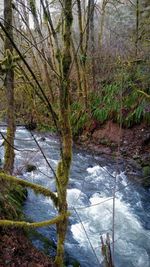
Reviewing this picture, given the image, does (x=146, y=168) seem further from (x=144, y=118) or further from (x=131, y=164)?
(x=144, y=118)

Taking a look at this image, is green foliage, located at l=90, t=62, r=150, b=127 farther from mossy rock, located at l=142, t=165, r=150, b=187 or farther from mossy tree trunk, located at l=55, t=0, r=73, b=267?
mossy tree trunk, located at l=55, t=0, r=73, b=267

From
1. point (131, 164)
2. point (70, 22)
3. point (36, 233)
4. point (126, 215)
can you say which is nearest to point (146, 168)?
point (131, 164)

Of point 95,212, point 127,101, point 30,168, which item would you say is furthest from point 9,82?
point 127,101

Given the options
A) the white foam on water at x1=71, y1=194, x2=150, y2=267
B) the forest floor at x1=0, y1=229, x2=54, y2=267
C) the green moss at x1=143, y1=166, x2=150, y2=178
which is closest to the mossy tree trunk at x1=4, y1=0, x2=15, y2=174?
the forest floor at x1=0, y1=229, x2=54, y2=267

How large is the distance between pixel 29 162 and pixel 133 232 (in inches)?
158

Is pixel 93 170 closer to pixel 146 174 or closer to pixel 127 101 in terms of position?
pixel 146 174

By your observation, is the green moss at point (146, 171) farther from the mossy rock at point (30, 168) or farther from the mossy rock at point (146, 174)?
the mossy rock at point (30, 168)

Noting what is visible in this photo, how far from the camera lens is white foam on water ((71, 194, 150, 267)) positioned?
5809 millimetres

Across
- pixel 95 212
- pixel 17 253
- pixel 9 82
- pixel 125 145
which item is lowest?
pixel 125 145

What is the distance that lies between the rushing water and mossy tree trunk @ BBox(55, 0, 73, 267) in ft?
2.63

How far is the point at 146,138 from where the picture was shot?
10648 mm

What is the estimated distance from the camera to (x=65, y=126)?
10.7 feet

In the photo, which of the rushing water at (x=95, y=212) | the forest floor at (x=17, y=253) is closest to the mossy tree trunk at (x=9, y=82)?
the rushing water at (x=95, y=212)

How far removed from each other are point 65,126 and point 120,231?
12.8 ft
